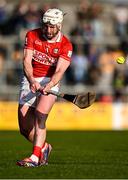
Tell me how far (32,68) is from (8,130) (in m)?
13.7

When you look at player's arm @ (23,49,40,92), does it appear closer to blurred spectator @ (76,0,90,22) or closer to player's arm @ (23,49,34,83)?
player's arm @ (23,49,34,83)

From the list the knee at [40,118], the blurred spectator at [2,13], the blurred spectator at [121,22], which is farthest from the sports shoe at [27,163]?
the blurred spectator at [121,22]

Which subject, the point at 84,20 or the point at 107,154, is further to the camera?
the point at 84,20

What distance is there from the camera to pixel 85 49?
26.6 metres

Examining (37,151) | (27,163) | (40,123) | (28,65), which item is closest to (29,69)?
(28,65)

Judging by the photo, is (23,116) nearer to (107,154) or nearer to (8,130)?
(107,154)

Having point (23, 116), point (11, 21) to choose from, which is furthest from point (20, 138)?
point (23, 116)

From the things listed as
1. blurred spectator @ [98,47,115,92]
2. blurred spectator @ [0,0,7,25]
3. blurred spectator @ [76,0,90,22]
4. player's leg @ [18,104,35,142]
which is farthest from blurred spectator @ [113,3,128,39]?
player's leg @ [18,104,35,142]

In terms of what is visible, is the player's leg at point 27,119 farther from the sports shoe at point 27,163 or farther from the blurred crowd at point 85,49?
the blurred crowd at point 85,49

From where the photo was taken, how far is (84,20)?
26.3m

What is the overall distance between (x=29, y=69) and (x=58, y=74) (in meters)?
0.44

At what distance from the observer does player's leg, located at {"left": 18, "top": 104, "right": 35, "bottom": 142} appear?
11750mm

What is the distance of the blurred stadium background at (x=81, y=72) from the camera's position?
25.7 metres

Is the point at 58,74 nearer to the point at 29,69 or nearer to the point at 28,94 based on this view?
the point at 29,69
